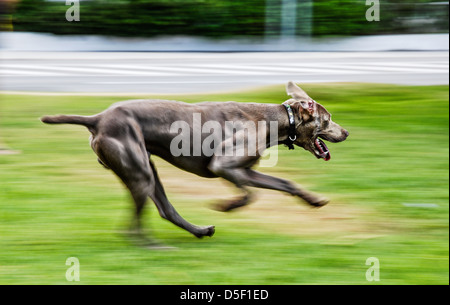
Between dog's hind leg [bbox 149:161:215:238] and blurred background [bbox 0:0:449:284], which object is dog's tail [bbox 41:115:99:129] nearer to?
dog's hind leg [bbox 149:161:215:238]

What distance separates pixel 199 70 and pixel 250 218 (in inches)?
389

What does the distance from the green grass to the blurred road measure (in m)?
2.93

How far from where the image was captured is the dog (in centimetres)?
596

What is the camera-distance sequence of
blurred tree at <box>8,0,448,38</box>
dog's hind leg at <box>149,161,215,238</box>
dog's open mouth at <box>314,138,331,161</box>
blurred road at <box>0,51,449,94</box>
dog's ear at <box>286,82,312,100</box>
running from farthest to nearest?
blurred tree at <box>8,0,448,38</box> → blurred road at <box>0,51,449,94</box> → dog's ear at <box>286,82,312,100</box> → dog's open mouth at <box>314,138,331,161</box> → dog's hind leg at <box>149,161,215,238</box>

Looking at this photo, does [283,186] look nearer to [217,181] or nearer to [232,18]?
[217,181]

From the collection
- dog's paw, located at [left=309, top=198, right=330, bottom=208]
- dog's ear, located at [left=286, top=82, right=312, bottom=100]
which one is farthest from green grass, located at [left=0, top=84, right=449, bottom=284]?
dog's ear, located at [left=286, top=82, right=312, bottom=100]

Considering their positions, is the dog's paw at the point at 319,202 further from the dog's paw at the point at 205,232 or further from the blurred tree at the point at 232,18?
the blurred tree at the point at 232,18

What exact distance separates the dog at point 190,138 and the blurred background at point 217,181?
0.49 metres

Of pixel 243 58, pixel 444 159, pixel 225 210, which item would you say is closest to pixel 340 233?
pixel 225 210

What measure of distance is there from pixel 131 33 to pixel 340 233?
16.1 m

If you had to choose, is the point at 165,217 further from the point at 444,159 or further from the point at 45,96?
the point at 45,96

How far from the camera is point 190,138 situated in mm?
6254

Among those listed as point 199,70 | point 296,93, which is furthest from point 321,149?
point 199,70

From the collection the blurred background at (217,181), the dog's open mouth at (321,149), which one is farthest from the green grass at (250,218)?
the dog's open mouth at (321,149)
